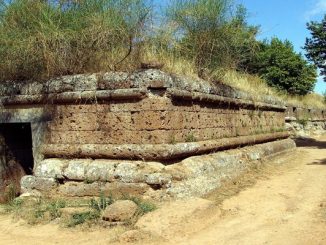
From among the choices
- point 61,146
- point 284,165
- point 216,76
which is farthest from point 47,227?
point 284,165

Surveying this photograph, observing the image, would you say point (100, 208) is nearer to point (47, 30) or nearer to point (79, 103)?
point (79, 103)

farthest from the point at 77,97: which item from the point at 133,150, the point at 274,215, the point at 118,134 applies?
the point at 274,215

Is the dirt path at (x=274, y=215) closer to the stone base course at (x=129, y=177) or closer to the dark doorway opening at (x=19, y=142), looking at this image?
the stone base course at (x=129, y=177)

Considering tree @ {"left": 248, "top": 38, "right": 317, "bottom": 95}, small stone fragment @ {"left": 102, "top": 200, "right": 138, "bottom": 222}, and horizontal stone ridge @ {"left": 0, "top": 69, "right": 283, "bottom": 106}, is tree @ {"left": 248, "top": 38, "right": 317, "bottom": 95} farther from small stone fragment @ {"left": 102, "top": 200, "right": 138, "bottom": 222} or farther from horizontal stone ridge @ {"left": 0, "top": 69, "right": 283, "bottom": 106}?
small stone fragment @ {"left": 102, "top": 200, "right": 138, "bottom": 222}

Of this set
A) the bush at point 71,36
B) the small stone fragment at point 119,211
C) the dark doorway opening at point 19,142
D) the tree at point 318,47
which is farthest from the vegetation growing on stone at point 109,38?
the tree at point 318,47

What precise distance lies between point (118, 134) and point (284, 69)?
16.0 meters

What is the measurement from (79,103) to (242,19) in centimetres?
455

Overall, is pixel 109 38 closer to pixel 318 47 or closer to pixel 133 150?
pixel 133 150

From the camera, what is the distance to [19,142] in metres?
7.96

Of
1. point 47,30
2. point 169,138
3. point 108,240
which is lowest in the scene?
point 108,240

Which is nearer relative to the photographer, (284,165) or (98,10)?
(98,10)

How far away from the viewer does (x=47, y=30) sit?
22.1 ft

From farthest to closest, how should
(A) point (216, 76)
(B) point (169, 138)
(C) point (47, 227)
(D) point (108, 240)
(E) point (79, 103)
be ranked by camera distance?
(A) point (216, 76) < (E) point (79, 103) < (B) point (169, 138) < (C) point (47, 227) < (D) point (108, 240)

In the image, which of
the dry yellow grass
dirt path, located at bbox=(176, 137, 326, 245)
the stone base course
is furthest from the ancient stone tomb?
dirt path, located at bbox=(176, 137, 326, 245)
